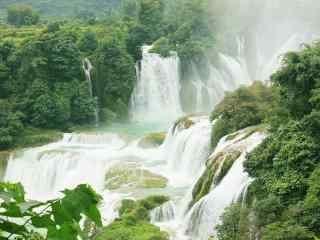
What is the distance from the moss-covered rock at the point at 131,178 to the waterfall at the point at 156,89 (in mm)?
9531

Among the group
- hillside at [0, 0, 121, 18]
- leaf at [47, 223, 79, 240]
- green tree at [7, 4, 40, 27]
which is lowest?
leaf at [47, 223, 79, 240]

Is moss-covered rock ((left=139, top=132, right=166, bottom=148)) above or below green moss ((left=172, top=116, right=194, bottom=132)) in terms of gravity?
below

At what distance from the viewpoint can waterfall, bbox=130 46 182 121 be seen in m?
27.1

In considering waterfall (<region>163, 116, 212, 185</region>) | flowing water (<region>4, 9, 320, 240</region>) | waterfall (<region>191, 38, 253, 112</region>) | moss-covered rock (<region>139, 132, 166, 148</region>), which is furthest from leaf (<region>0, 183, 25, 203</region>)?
waterfall (<region>191, 38, 253, 112</region>)

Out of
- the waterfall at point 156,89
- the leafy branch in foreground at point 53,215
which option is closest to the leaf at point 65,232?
the leafy branch in foreground at point 53,215

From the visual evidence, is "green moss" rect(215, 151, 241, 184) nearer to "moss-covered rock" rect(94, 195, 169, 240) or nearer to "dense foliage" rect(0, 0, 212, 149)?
"moss-covered rock" rect(94, 195, 169, 240)

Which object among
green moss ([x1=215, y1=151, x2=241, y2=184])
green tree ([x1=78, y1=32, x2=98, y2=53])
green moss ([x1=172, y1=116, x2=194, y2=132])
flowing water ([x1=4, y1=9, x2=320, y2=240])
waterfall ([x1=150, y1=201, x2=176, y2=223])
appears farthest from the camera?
green tree ([x1=78, y1=32, x2=98, y2=53])

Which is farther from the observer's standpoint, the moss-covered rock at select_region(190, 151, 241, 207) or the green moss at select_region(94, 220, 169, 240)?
the moss-covered rock at select_region(190, 151, 241, 207)

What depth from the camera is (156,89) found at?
2744cm

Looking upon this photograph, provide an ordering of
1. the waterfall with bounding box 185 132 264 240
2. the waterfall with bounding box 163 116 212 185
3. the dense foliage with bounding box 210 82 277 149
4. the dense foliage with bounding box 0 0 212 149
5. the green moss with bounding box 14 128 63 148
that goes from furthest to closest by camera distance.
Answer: the dense foliage with bounding box 0 0 212 149 < the green moss with bounding box 14 128 63 148 < the waterfall with bounding box 163 116 212 185 < the dense foliage with bounding box 210 82 277 149 < the waterfall with bounding box 185 132 264 240

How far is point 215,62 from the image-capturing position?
1144 inches

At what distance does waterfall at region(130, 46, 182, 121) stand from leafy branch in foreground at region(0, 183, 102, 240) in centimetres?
2580

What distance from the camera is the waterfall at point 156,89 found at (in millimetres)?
27125

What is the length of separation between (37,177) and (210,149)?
6.45 meters
